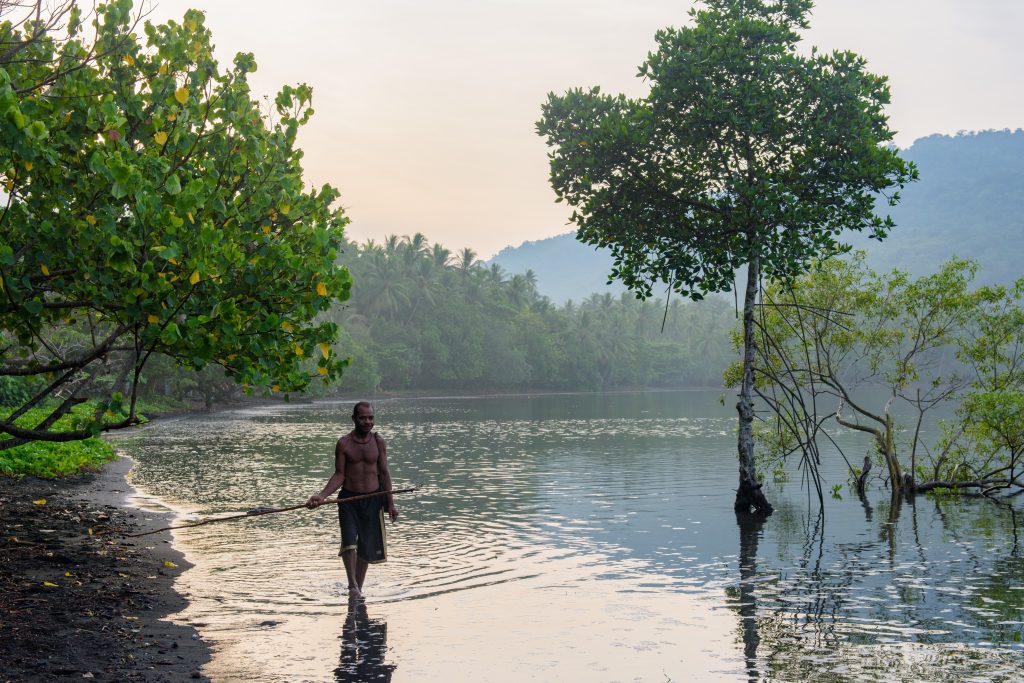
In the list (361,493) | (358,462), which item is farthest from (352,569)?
(358,462)

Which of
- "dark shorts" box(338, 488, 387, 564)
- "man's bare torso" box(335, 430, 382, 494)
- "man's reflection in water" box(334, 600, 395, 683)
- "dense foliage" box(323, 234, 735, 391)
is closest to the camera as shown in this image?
"man's reflection in water" box(334, 600, 395, 683)

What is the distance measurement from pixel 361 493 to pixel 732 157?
513 inches

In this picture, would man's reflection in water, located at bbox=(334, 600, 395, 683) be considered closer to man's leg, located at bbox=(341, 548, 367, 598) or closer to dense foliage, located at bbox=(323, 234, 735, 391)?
man's leg, located at bbox=(341, 548, 367, 598)

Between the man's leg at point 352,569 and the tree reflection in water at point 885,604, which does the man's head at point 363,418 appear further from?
the tree reflection in water at point 885,604

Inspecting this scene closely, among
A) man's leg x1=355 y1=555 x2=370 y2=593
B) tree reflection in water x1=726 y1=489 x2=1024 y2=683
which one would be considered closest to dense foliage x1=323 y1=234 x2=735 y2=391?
tree reflection in water x1=726 y1=489 x2=1024 y2=683

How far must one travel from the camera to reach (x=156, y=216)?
967 centimetres

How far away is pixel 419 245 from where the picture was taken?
120 m

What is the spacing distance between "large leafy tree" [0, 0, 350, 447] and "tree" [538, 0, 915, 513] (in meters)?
10.3

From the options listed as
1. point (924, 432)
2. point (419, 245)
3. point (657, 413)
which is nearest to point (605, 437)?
point (924, 432)

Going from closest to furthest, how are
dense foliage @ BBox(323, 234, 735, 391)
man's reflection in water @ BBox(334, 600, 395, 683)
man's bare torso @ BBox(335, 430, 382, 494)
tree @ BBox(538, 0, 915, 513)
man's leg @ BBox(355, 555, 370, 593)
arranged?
man's reflection in water @ BBox(334, 600, 395, 683), man's bare torso @ BBox(335, 430, 382, 494), man's leg @ BBox(355, 555, 370, 593), tree @ BBox(538, 0, 915, 513), dense foliage @ BBox(323, 234, 735, 391)

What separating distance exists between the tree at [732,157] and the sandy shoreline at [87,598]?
1203 centimetres

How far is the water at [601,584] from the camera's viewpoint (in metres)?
10.7

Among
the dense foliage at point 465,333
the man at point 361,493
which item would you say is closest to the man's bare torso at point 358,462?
the man at point 361,493

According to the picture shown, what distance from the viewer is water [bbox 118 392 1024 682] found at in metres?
10.7
